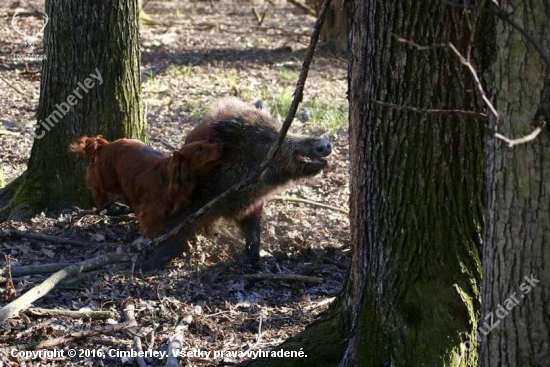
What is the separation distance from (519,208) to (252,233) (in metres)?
3.76

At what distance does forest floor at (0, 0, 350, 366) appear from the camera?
207 inches

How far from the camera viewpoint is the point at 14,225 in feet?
23.0

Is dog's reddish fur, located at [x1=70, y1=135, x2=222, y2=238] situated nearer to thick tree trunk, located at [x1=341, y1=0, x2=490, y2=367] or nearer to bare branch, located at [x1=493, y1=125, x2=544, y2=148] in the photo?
thick tree trunk, located at [x1=341, y1=0, x2=490, y2=367]

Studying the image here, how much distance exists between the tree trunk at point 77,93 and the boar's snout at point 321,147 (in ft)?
5.55

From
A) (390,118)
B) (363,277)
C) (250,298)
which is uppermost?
(390,118)

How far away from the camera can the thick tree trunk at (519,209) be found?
3.23m

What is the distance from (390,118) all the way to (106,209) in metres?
3.77

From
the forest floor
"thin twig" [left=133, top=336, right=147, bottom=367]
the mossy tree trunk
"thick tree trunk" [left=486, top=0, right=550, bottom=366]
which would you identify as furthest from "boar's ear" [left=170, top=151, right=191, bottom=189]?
"thick tree trunk" [left=486, top=0, right=550, bottom=366]

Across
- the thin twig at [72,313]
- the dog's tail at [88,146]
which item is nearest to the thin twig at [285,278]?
the thin twig at [72,313]

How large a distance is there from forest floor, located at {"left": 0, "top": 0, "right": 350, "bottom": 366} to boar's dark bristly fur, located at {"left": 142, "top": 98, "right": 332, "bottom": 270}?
23cm

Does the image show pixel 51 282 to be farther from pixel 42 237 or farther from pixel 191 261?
pixel 191 261

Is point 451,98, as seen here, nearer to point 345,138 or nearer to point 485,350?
point 485,350

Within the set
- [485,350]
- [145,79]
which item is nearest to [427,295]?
[485,350]

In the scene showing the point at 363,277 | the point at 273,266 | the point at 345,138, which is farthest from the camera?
the point at 345,138
